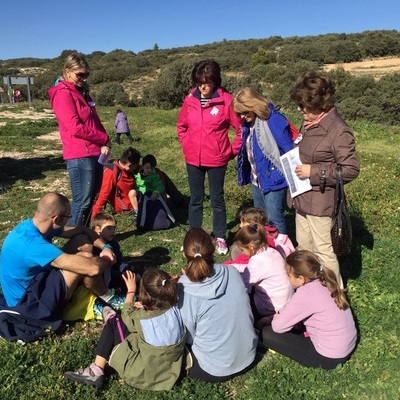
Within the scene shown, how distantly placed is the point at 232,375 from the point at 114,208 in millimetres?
4011

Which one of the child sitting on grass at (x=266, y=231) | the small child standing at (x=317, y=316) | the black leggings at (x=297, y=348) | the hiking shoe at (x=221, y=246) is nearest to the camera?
the small child standing at (x=317, y=316)

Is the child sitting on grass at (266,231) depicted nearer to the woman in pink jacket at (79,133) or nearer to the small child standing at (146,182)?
the woman in pink jacket at (79,133)

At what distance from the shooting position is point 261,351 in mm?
3648

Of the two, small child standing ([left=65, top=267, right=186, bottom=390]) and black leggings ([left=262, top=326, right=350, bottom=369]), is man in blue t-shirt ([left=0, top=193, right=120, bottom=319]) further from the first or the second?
black leggings ([left=262, top=326, right=350, bottom=369])

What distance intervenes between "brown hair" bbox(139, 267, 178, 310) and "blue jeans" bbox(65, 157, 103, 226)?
213cm

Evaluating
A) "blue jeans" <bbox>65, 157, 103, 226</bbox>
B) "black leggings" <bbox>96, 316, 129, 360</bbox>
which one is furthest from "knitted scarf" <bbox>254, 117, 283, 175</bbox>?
"black leggings" <bbox>96, 316, 129, 360</bbox>

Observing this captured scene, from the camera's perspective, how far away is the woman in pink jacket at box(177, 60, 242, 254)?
15.2ft

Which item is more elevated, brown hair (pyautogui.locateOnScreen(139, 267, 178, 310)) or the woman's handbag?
the woman's handbag

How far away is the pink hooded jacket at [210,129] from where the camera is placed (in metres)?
4.79

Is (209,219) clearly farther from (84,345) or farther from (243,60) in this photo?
(243,60)

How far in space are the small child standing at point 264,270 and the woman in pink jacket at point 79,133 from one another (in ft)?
6.61

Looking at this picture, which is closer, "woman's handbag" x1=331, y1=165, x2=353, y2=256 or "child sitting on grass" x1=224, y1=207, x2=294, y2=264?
"woman's handbag" x1=331, y1=165, x2=353, y2=256

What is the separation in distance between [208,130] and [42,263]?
91.4 inches

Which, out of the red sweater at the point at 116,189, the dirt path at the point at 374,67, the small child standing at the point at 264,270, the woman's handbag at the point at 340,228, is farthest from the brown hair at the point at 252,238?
the dirt path at the point at 374,67
